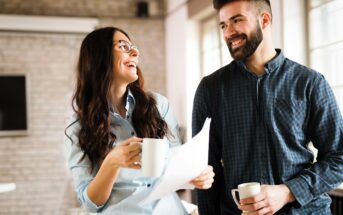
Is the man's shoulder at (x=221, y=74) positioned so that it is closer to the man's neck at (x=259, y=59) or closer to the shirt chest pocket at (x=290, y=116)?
the man's neck at (x=259, y=59)

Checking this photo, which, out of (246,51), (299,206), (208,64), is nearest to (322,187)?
(299,206)

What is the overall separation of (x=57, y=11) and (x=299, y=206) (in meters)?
5.32

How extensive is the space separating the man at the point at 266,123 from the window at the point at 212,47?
3.60 meters

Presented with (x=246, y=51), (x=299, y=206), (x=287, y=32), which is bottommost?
(x=299, y=206)

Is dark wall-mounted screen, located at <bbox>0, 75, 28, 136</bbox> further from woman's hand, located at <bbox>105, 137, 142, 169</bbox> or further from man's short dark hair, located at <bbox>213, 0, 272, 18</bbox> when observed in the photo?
woman's hand, located at <bbox>105, 137, 142, 169</bbox>

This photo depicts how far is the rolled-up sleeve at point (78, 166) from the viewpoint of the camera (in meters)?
1.39

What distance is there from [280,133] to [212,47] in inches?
166

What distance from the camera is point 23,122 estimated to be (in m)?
5.88

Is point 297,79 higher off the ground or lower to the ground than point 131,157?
higher

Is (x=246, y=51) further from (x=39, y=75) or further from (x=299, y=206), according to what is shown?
(x=39, y=75)

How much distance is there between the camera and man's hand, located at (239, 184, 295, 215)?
1303 mm

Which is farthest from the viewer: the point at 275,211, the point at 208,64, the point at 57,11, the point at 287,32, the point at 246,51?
the point at 57,11

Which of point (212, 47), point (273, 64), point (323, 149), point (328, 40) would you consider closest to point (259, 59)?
point (273, 64)

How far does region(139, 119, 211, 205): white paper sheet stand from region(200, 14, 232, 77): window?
13.1 feet
